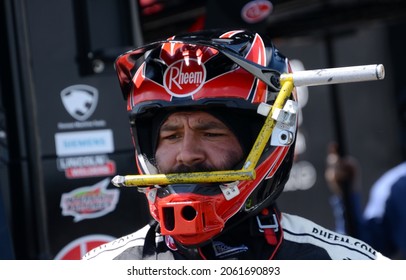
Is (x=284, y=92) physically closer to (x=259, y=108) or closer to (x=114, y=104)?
(x=259, y=108)

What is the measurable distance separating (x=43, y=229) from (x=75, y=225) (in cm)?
10

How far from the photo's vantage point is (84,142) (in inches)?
104

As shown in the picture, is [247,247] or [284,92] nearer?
[284,92]

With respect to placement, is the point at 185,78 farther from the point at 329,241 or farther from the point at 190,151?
the point at 329,241

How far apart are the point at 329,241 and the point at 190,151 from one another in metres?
0.40

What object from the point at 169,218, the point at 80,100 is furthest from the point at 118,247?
the point at 80,100

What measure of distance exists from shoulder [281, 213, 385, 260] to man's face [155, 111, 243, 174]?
234 mm

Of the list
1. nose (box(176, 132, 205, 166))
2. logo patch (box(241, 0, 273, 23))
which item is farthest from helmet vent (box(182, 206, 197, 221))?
logo patch (box(241, 0, 273, 23))

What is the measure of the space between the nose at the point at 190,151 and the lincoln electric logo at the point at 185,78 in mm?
99

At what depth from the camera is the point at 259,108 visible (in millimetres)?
1999

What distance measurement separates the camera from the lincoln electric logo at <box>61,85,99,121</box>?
2654mm

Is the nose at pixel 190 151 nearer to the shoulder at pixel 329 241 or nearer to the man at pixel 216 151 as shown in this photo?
the man at pixel 216 151
